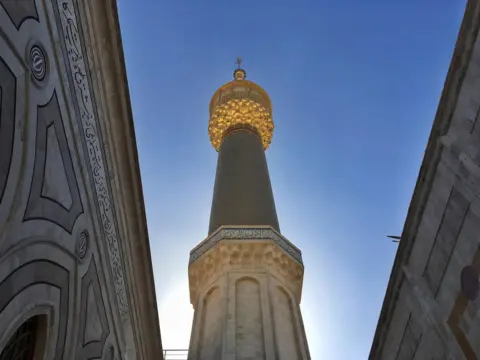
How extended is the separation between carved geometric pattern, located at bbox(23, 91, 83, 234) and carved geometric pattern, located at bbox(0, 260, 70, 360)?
0.38 meters

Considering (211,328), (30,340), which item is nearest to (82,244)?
(30,340)

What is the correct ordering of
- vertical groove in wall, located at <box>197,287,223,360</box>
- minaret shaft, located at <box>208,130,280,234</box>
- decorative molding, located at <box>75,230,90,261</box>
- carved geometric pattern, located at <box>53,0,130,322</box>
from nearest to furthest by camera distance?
carved geometric pattern, located at <box>53,0,130,322</box> < decorative molding, located at <box>75,230,90,261</box> < vertical groove in wall, located at <box>197,287,223,360</box> < minaret shaft, located at <box>208,130,280,234</box>

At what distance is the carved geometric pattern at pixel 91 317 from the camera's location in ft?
18.2

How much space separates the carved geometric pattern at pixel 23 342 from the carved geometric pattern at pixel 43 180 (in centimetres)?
88

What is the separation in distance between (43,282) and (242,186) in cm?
Result: 1118

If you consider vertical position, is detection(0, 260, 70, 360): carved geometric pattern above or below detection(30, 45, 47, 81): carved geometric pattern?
below

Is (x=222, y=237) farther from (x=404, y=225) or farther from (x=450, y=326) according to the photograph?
(x=450, y=326)

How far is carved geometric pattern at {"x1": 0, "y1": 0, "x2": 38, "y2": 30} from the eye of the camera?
13.2ft

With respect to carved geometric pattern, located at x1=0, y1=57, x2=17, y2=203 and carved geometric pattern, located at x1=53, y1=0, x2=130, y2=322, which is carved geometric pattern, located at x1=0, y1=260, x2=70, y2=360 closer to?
carved geometric pattern, located at x1=0, y1=57, x2=17, y2=203

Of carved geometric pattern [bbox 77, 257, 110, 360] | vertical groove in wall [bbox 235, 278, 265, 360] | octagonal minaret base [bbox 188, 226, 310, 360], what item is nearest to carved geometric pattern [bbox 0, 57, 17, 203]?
carved geometric pattern [bbox 77, 257, 110, 360]

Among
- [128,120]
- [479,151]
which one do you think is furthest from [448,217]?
[128,120]

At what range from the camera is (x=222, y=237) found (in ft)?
42.5

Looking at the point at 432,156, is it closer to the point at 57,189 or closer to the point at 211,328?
the point at 57,189

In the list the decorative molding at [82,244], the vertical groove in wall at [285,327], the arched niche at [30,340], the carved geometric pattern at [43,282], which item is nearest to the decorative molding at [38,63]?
the carved geometric pattern at [43,282]
